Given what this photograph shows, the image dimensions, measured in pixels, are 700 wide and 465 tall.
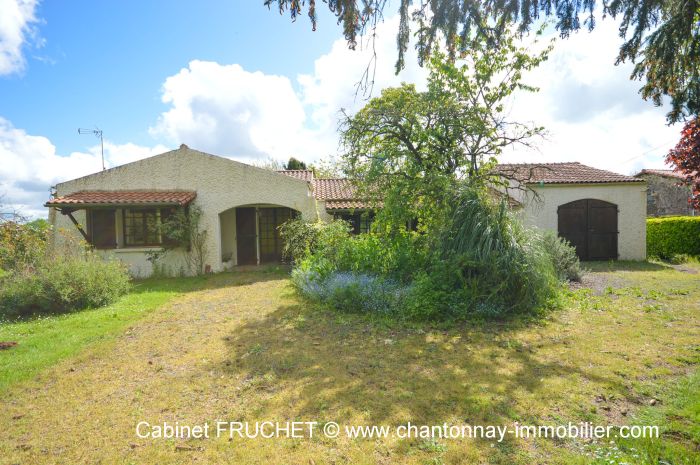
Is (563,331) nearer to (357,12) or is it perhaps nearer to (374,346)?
(374,346)

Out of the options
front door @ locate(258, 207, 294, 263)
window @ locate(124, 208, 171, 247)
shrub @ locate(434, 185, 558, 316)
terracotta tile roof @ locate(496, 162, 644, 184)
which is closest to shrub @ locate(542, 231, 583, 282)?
shrub @ locate(434, 185, 558, 316)

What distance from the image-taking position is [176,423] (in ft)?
11.4

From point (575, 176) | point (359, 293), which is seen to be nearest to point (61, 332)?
point (359, 293)

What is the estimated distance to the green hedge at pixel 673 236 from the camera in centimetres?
1415

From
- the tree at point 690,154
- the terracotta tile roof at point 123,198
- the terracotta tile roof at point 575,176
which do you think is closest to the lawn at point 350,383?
the tree at point 690,154

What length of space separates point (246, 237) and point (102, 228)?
5.23 meters

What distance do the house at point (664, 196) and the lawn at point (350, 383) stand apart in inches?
654

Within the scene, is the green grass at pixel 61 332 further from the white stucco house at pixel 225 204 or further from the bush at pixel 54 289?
the white stucco house at pixel 225 204

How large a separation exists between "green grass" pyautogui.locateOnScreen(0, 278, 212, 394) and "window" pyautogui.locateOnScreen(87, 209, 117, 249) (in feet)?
13.3

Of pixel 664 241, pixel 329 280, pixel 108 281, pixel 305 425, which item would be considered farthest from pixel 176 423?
pixel 664 241

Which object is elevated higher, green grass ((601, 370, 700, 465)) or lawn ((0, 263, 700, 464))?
green grass ((601, 370, 700, 465))

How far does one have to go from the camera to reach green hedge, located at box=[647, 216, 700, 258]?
46.4 ft

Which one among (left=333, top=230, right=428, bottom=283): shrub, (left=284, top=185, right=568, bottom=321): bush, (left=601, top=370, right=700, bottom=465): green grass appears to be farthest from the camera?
(left=333, top=230, right=428, bottom=283): shrub

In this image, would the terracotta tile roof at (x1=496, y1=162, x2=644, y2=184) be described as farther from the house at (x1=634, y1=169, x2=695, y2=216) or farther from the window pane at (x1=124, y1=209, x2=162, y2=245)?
the window pane at (x1=124, y1=209, x2=162, y2=245)
